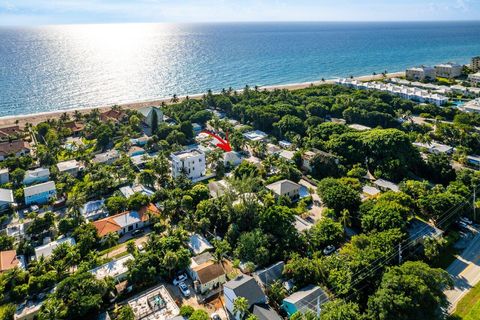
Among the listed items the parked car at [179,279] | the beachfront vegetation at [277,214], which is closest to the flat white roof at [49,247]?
the beachfront vegetation at [277,214]

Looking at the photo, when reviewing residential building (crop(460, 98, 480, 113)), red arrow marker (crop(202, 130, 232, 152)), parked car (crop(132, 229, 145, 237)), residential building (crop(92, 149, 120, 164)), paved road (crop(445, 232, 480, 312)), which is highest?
residential building (crop(460, 98, 480, 113))

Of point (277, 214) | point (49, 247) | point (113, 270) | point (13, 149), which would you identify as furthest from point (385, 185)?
point (13, 149)

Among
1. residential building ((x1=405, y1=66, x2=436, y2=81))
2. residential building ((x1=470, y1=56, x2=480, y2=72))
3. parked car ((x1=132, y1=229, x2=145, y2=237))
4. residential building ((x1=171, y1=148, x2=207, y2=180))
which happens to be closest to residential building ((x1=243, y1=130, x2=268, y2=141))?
residential building ((x1=171, y1=148, x2=207, y2=180))

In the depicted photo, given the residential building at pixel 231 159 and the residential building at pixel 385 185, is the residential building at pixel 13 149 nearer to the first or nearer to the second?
the residential building at pixel 231 159

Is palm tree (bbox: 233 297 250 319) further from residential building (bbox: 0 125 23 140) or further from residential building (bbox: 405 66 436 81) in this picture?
residential building (bbox: 405 66 436 81)

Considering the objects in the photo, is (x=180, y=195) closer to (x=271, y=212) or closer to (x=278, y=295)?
(x=271, y=212)

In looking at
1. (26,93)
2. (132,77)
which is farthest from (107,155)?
(132,77)
